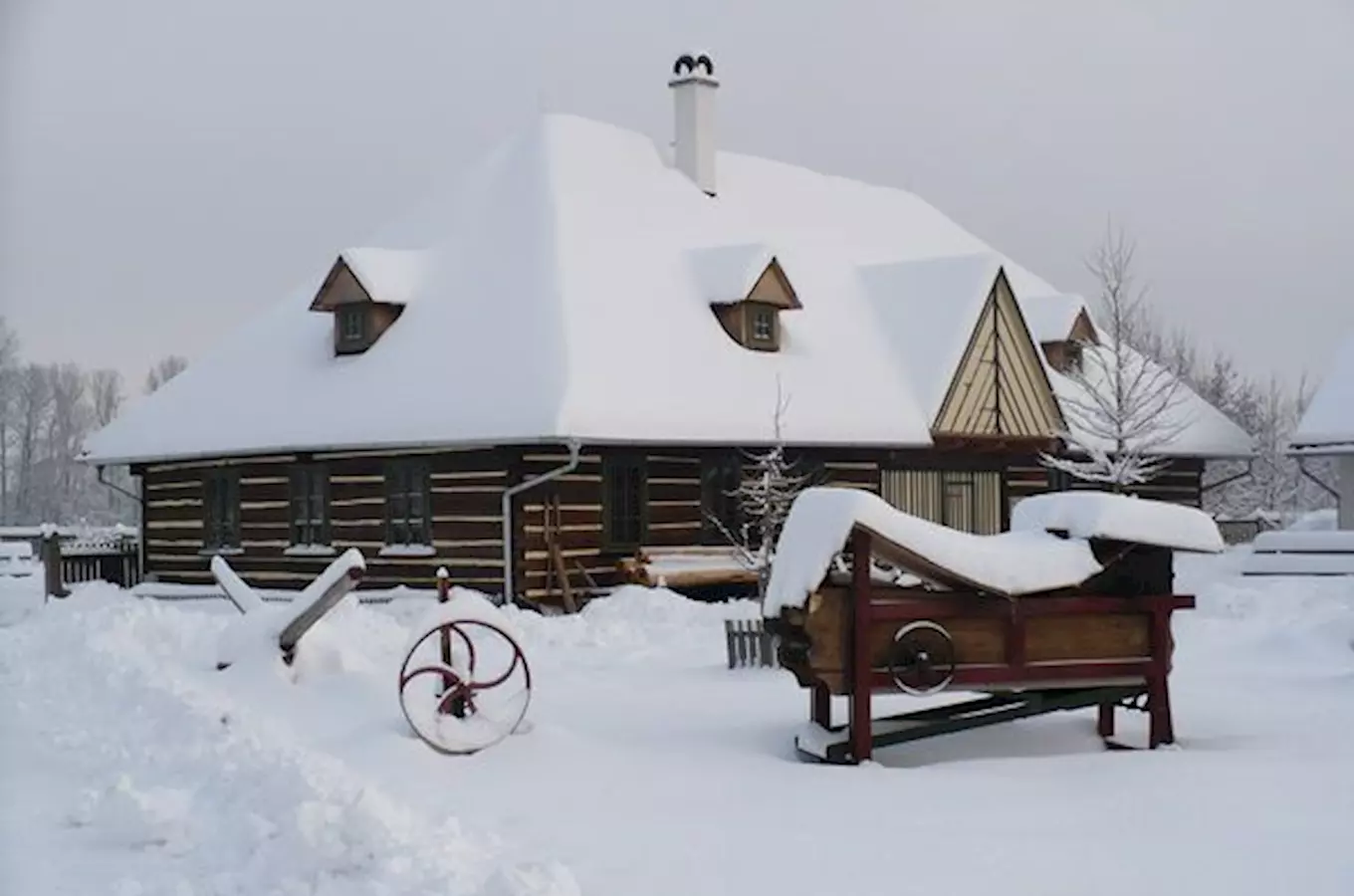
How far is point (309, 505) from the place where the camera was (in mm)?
28047

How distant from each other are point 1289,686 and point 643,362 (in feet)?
41.8

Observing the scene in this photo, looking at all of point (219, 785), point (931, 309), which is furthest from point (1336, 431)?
point (219, 785)

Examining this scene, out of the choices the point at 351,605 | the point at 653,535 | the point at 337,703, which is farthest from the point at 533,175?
the point at 337,703

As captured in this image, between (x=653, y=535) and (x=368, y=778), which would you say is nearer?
(x=368, y=778)

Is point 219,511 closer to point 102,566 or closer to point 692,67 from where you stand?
point 102,566

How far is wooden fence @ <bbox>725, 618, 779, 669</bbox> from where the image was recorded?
17281mm

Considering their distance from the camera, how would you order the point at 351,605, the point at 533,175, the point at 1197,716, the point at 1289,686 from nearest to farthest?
the point at 1197,716
the point at 1289,686
the point at 351,605
the point at 533,175

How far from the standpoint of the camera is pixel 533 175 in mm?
30219

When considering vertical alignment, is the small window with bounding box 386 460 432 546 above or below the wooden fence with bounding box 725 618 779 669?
above

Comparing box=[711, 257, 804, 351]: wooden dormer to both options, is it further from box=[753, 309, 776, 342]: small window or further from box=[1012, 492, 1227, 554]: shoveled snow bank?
box=[1012, 492, 1227, 554]: shoveled snow bank

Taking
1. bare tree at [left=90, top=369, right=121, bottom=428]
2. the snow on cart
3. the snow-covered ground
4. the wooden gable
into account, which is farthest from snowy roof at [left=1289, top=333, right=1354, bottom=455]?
bare tree at [left=90, top=369, right=121, bottom=428]

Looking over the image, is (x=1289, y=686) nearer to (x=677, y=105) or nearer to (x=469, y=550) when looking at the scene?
(x=469, y=550)

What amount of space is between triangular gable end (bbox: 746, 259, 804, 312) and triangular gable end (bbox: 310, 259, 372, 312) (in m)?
6.39

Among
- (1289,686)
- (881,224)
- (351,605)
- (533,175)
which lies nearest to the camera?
(1289,686)
